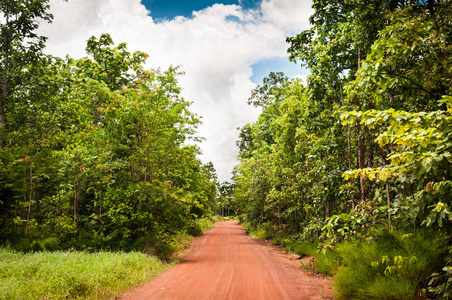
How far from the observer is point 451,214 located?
3527 millimetres

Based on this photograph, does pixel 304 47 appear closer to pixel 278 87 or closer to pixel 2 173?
pixel 2 173

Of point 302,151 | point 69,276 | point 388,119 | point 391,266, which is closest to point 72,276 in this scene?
point 69,276

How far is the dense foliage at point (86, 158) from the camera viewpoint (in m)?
12.1

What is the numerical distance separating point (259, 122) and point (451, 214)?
27.0 meters

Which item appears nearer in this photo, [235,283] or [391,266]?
[391,266]

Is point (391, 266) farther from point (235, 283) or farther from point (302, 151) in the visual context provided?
point (302, 151)

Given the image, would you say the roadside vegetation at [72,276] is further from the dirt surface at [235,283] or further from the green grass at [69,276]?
the dirt surface at [235,283]

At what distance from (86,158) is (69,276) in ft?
22.0

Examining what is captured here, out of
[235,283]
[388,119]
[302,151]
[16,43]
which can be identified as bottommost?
[235,283]

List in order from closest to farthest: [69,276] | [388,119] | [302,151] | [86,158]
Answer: [388,119] < [69,276] < [86,158] < [302,151]

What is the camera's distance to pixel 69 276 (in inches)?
247

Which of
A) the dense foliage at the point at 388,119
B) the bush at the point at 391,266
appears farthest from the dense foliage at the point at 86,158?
the bush at the point at 391,266

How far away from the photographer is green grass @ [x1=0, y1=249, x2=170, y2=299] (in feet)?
18.5

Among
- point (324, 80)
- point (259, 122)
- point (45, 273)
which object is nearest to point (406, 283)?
point (324, 80)
